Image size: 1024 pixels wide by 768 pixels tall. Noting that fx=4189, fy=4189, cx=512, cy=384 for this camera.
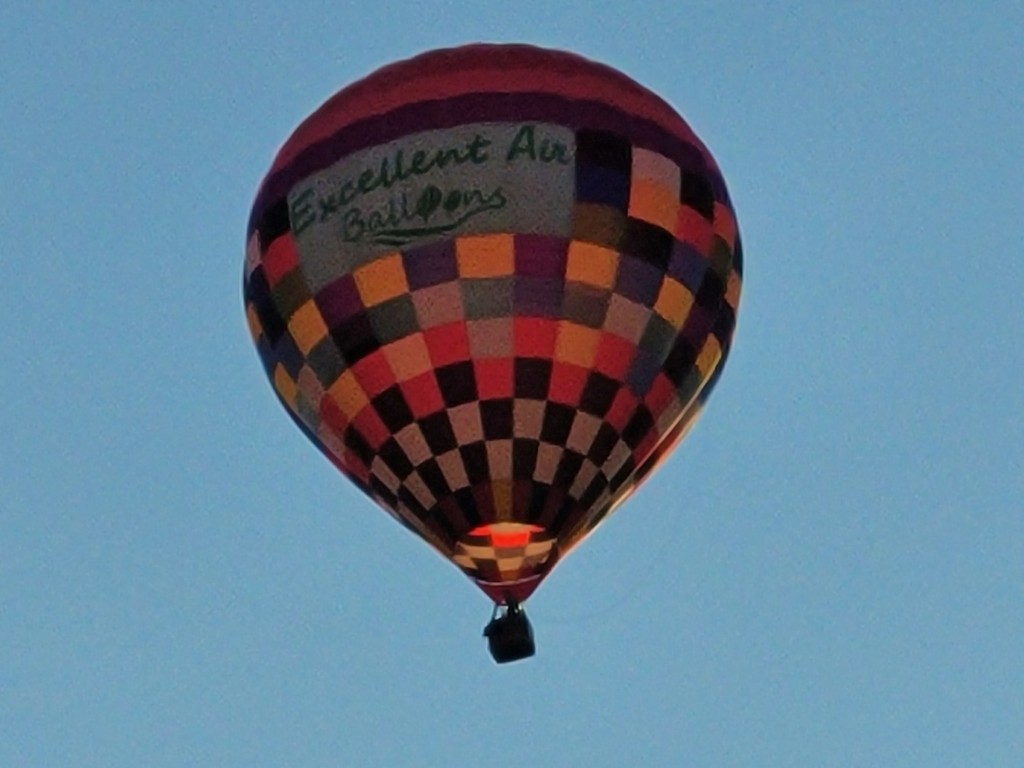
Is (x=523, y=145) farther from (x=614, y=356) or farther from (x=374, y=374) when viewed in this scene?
(x=374, y=374)

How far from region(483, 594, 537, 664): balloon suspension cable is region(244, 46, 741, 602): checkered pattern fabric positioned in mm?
109

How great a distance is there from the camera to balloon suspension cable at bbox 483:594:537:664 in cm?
2320

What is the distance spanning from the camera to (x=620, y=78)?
24.0m

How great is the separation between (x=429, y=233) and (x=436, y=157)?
46cm

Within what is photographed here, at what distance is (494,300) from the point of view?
75.3 ft

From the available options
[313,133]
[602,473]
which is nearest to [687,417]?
[602,473]

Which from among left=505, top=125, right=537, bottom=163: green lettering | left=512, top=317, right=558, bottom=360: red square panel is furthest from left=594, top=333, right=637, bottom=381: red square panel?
left=505, top=125, right=537, bottom=163: green lettering

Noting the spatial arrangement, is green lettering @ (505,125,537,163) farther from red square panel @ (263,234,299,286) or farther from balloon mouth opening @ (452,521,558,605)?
balloon mouth opening @ (452,521,558,605)

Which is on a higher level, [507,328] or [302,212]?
[302,212]

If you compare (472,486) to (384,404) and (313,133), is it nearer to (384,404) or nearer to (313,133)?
(384,404)

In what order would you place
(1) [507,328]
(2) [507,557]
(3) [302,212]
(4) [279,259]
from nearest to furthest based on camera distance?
(1) [507,328]
(2) [507,557]
(3) [302,212]
(4) [279,259]

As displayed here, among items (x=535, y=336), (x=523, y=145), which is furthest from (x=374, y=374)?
(x=523, y=145)

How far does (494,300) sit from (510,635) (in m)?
1.88

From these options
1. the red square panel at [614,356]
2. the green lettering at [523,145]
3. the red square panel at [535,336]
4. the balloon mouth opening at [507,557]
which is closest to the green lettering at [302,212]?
the green lettering at [523,145]
